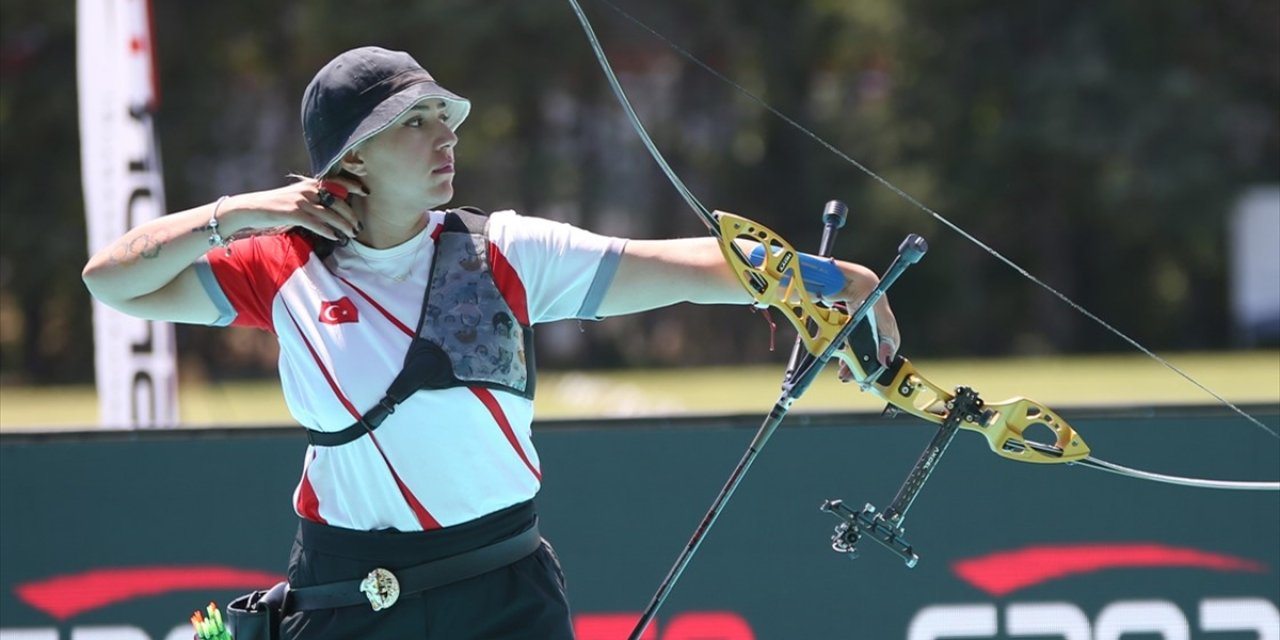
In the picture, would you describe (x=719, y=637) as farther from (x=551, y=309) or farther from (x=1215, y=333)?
(x=1215, y=333)

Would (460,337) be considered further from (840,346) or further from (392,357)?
(840,346)

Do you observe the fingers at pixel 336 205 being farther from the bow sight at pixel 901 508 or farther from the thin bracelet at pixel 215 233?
the bow sight at pixel 901 508

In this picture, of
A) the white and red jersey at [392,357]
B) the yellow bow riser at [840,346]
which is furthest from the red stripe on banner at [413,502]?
the yellow bow riser at [840,346]

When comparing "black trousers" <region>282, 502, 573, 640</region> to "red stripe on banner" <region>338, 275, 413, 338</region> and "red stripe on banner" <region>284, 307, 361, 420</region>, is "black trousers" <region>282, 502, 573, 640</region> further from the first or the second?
"red stripe on banner" <region>338, 275, 413, 338</region>

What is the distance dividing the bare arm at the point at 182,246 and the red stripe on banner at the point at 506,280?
21 centimetres

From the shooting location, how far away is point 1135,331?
23.4 metres

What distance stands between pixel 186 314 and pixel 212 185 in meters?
22.1

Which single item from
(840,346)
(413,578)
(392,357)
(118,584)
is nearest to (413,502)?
(413,578)

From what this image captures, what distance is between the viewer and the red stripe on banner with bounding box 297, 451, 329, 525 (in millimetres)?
2539

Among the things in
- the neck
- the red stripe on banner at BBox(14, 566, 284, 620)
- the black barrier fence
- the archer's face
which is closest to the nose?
the archer's face

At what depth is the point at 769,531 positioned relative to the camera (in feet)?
13.6

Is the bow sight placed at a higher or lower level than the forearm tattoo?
lower

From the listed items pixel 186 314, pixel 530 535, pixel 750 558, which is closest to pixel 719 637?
pixel 750 558

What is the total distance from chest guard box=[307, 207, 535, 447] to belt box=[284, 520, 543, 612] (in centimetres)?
21
